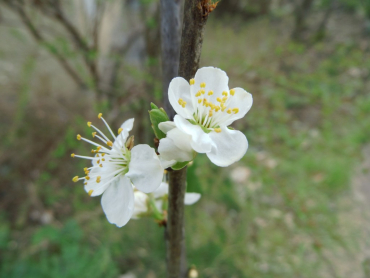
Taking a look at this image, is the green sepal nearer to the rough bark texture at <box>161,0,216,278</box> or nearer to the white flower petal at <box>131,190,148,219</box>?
the rough bark texture at <box>161,0,216,278</box>

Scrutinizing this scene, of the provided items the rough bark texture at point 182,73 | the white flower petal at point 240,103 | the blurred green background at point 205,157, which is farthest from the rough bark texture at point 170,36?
the blurred green background at point 205,157

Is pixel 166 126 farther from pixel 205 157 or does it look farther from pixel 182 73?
pixel 205 157

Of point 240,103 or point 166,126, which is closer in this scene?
point 166,126

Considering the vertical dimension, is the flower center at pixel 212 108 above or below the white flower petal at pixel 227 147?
above

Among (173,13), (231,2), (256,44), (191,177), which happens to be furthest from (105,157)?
(231,2)

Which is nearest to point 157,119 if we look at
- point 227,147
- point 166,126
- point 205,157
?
point 166,126

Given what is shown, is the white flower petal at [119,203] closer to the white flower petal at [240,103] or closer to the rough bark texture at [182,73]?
the rough bark texture at [182,73]
